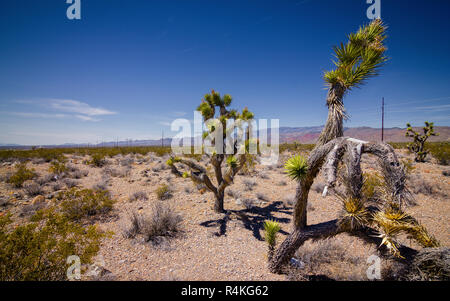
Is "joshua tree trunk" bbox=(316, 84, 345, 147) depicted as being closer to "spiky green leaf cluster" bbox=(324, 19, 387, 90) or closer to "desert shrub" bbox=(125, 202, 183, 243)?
"spiky green leaf cluster" bbox=(324, 19, 387, 90)

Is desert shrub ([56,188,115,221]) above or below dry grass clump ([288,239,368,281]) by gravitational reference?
above

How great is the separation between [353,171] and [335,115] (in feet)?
3.22

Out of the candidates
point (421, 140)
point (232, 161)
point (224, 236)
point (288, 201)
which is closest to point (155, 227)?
point (224, 236)

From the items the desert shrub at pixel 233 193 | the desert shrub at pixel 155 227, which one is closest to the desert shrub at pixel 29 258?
the desert shrub at pixel 155 227

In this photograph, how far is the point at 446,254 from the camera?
7.09ft

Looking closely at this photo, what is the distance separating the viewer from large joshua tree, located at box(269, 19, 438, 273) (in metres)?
2.16

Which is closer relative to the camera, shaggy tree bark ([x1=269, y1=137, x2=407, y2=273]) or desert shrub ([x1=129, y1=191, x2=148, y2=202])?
shaggy tree bark ([x1=269, y1=137, x2=407, y2=273])

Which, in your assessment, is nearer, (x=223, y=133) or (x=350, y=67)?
(x=350, y=67)

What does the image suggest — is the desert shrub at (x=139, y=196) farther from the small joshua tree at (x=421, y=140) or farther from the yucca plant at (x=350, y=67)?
the small joshua tree at (x=421, y=140)

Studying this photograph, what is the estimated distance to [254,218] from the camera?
20.5 ft

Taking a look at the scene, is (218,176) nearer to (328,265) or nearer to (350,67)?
(328,265)

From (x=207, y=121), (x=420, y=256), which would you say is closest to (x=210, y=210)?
(x=207, y=121)

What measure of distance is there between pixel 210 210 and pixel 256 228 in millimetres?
1971

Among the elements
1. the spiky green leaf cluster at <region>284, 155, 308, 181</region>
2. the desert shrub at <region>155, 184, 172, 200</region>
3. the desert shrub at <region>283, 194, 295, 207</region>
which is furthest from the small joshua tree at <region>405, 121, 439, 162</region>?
the desert shrub at <region>155, 184, 172, 200</region>
